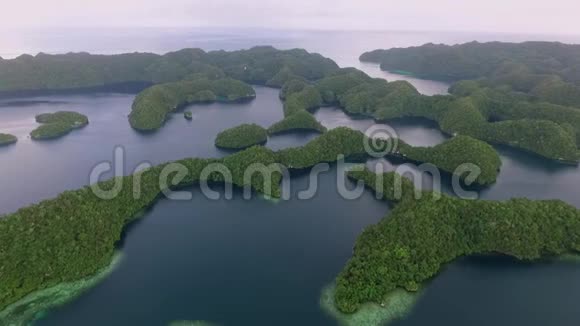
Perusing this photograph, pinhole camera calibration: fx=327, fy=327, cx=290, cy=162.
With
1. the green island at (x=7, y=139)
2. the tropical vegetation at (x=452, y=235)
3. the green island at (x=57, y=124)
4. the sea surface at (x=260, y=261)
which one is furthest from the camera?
the green island at (x=57, y=124)

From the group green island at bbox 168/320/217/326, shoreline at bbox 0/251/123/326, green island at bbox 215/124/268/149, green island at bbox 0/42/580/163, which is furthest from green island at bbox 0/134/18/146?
green island at bbox 168/320/217/326

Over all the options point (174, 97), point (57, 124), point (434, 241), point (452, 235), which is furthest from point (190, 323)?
point (174, 97)

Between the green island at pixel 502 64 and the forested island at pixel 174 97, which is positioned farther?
the green island at pixel 502 64

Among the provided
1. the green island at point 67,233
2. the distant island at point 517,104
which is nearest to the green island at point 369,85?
the distant island at point 517,104

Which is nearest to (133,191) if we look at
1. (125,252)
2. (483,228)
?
(125,252)

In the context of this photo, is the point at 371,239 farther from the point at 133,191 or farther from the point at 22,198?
the point at 22,198

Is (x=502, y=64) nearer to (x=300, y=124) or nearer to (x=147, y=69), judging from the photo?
(x=300, y=124)

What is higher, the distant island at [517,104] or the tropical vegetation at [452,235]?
the distant island at [517,104]

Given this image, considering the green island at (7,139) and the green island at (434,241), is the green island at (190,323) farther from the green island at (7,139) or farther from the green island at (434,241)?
the green island at (7,139)
